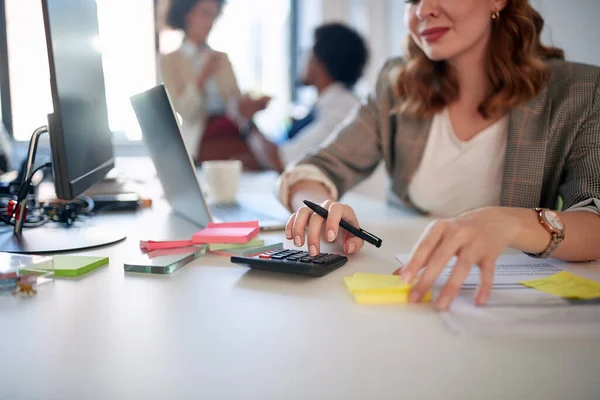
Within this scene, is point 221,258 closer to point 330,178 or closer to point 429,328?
point 429,328

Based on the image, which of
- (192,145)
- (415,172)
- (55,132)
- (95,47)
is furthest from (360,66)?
(55,132)

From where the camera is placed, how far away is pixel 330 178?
3.97 feet

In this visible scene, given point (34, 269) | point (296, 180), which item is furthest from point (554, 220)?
point (34, 269)

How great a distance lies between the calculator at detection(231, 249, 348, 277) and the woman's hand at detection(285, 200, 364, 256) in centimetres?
3

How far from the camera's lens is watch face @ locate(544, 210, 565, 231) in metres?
0.69

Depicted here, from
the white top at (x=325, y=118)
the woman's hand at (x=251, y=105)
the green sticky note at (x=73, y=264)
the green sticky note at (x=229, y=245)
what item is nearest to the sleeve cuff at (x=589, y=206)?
the green sticky note at (x=229, y=245)

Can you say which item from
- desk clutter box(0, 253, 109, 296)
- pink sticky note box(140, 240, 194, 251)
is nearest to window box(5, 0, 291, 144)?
pink sticky note box(140, 240, 194, 251)

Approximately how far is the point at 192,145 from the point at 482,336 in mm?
2518

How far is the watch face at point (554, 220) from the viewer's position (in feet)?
2.27

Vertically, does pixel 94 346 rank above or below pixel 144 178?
above

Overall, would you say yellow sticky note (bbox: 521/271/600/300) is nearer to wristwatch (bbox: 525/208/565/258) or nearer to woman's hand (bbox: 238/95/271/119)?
wristwatch (bbox: 525/208/565/258)

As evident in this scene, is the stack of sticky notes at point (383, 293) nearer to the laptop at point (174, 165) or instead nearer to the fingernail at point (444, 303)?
the fingernail at point (444, 303)

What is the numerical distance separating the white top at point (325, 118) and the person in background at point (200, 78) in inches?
11.8

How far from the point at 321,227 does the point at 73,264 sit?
0.34 metres
